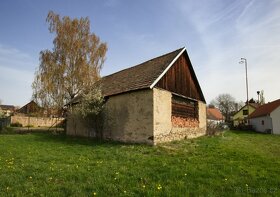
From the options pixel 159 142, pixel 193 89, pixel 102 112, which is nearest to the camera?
pixel 159 142

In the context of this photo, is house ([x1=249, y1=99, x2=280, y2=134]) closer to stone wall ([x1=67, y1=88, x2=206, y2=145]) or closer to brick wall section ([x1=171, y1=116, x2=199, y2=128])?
brick wall section ([x1=171, y1=116, x2=199, y2=128])

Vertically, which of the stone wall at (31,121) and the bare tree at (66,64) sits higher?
the bare tree at (66,64)

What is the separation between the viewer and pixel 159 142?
1511cm

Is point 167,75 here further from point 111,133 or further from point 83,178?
point 83,178

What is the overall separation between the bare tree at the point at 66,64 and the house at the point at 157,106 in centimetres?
518

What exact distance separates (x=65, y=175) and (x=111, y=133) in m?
9.89

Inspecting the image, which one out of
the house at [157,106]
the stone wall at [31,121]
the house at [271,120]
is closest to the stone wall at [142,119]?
the house at [157,106]

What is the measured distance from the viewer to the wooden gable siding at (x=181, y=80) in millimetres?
16984

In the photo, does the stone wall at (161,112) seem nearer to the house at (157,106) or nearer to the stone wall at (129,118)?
the house at (157,106)

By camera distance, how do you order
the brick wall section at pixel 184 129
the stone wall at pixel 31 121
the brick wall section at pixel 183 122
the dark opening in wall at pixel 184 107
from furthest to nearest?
the stone wall at pixel 31 121 < the dark opening in wall at pixel 184 107 < the brick wall section at pixel 183 122 < the brick wall section at pixel 184 129

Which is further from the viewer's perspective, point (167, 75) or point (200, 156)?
point (167, 75)

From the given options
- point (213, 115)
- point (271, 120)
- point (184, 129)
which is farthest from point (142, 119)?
point (213, 115)

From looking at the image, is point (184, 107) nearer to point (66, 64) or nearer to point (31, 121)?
point (66, 64)

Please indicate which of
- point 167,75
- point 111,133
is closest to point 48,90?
point 111,133
